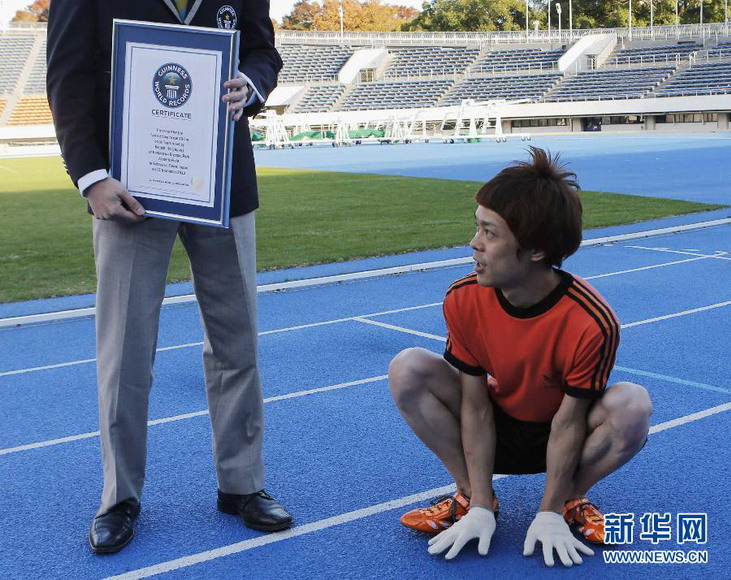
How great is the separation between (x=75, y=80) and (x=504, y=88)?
58510 millimetres

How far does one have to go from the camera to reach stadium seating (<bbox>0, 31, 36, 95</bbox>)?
63.6 meters

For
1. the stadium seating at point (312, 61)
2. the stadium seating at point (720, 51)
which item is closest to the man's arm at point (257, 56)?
the stadium seating at point (720, 51)

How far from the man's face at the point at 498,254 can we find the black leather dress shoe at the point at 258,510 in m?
1.19

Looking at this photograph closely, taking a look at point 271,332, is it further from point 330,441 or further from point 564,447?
point 564,447

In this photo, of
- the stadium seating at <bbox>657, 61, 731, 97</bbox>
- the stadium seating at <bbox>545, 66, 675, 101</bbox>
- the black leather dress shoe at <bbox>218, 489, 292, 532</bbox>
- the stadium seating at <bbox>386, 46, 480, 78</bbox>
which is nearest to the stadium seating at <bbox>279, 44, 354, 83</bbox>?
the stadium seating at <bbox>386, 46, 480, 78</bbox>

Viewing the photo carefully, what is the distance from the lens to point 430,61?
229 feet

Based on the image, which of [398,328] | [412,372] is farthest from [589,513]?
[398,328]

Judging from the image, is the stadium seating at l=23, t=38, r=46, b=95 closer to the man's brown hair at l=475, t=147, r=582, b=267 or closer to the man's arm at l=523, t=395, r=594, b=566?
the man's brown hair at l=475, t=147, r=582, b=267

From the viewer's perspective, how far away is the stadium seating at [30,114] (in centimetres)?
5959

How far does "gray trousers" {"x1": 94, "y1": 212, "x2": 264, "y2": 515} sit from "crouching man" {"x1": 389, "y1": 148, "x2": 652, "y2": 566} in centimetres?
60

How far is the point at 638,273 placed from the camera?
9.06 m

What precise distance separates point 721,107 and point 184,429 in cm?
4419

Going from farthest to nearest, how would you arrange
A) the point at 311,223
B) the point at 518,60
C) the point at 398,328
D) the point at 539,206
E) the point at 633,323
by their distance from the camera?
the point at 518,60 < the point at 311,223 < the point at 398,328 < the point at 633,323 < the point at 539,206

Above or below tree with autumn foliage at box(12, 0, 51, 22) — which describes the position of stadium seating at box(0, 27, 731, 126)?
below
